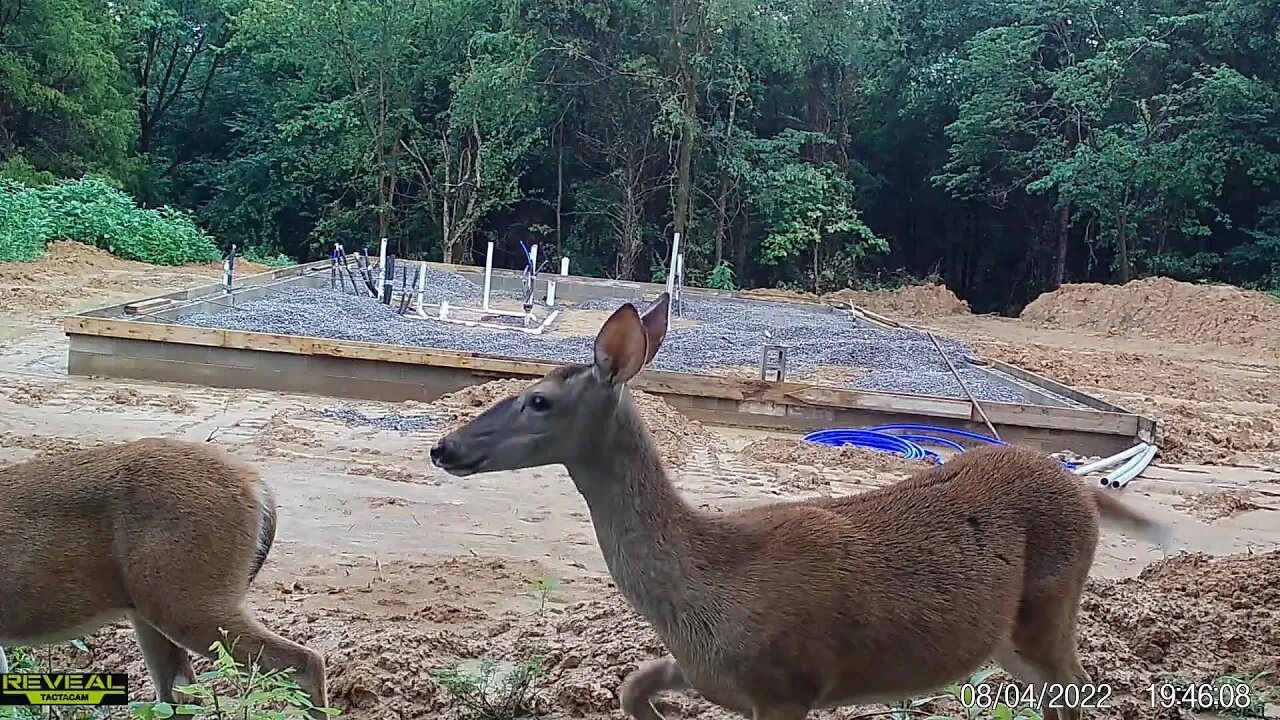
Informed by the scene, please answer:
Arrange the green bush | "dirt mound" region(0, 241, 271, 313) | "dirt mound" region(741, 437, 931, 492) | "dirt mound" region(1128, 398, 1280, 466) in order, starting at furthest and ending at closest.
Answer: the green bush
"dirt mound" region(0, 241, 271, 313)
"dirt mound" region(1128, 398, 1280, 466)
"dirt mound" region(741, 437, 931, 492)

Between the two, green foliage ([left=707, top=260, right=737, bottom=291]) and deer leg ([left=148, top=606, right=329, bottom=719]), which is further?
green foliage ([left=707, top=260, right=737, bottom=291])

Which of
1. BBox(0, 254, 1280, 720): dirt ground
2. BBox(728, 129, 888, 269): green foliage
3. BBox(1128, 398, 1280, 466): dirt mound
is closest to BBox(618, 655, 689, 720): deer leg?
BBox(0, 254, 1280, 720): dirt ground

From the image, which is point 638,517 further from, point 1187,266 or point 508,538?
point 1187,266

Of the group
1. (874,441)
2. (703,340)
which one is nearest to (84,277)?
(703,340)

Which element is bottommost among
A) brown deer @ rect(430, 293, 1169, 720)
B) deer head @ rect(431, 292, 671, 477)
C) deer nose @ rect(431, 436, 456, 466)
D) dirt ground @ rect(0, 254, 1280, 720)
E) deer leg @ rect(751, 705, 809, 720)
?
dirt ground @ rect(0, 254, 1280, 720)

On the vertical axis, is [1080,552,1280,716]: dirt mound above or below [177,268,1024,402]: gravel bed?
below

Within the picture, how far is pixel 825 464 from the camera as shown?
782cm

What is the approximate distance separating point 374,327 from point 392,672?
9018mm

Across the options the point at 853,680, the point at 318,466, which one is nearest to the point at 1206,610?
the point at 853,680

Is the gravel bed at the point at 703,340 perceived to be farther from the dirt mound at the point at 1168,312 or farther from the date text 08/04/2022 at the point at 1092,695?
the date text 08/04/2022 at the point at 1092,695

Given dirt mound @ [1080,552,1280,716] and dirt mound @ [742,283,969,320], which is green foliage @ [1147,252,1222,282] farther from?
dirt mound @ [1080,552,1280,716]

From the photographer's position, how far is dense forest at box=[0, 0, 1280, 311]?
22.2 metres

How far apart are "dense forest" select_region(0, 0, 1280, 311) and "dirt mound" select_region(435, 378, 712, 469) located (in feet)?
48.3

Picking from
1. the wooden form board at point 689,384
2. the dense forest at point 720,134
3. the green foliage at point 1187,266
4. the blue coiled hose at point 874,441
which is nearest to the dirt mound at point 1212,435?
the wooden form board at point 689,384
